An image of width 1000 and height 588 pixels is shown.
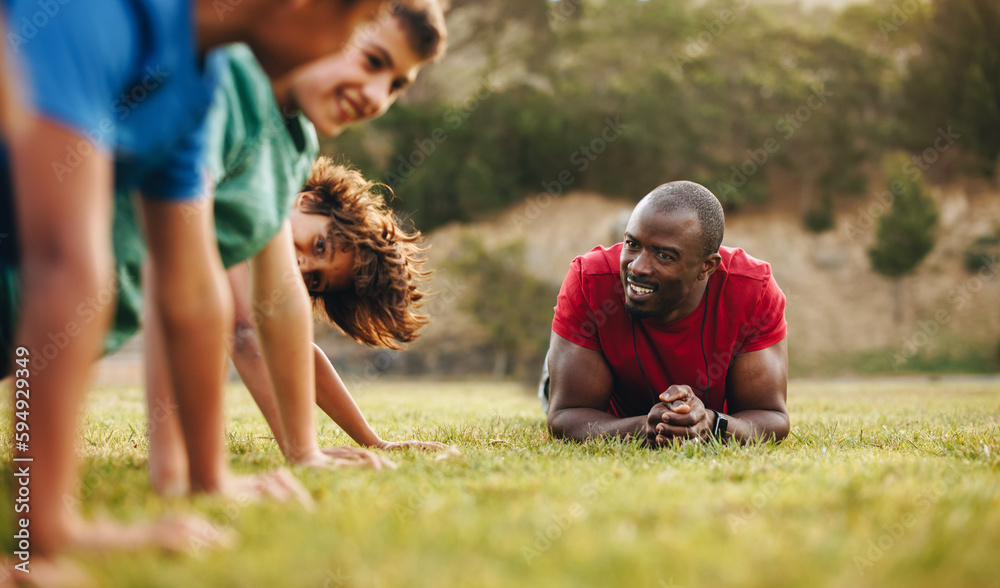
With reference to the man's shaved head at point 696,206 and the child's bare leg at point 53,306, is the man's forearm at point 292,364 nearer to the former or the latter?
the child's bare leg at point 53,306

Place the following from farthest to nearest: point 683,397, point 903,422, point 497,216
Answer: point 497,216
point 903,422
point 683,397

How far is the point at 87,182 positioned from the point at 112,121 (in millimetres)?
215

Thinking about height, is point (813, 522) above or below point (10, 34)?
below

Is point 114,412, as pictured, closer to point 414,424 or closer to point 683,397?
point 414,424

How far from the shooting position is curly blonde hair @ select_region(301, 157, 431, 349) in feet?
13.3

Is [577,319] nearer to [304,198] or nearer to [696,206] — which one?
[696,206]

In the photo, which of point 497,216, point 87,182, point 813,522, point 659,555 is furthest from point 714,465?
point 497,216

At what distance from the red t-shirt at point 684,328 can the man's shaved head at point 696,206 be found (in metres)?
0.26

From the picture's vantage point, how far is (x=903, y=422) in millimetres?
5383

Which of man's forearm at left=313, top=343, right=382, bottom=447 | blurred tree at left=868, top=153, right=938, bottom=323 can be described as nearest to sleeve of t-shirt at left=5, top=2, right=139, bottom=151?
man's forearm at left=313, top=343, right=382, bottom=447

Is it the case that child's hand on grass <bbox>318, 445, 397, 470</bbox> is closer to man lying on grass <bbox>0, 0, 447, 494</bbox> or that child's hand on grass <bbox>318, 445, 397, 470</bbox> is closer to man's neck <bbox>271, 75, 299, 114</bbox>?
man lying on grass <bbox>0, 0, 447, 494</bbox>

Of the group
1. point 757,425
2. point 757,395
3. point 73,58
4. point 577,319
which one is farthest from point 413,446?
point 73,58

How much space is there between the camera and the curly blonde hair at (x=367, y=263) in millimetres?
4059

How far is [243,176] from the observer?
2.59m
